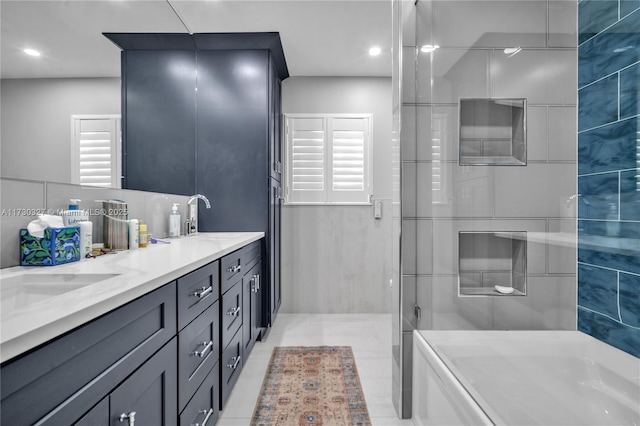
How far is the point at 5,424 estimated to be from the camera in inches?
17.6

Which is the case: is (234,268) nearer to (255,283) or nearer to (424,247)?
(255,283)

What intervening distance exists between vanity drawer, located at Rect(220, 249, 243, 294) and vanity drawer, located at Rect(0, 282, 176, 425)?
634mm

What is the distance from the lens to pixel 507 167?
1119mm

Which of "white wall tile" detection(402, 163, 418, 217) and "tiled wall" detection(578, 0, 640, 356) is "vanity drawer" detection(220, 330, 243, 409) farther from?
"tiled wall" detection(578, 0, 640, 356)

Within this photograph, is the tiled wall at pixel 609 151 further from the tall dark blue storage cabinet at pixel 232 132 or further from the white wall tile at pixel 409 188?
the tall dark blue storage cabinet at pixel 232 132

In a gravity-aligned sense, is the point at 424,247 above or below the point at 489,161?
below

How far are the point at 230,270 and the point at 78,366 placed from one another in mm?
1062

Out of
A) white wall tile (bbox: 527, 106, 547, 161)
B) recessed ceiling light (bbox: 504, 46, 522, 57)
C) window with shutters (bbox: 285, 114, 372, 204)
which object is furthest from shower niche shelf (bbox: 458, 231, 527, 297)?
window with shutters (bbox: 285, 114, 372, 204)

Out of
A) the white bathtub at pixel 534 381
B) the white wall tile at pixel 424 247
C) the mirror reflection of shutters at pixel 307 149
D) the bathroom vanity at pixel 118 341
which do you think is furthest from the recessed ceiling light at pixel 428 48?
the mirror reflection of shutters at pixel 307 149

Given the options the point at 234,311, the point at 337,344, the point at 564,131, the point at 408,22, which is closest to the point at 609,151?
the point at 564,131

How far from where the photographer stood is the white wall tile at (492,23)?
3.51 ft

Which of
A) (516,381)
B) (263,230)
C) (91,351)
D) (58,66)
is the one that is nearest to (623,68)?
(516,381)

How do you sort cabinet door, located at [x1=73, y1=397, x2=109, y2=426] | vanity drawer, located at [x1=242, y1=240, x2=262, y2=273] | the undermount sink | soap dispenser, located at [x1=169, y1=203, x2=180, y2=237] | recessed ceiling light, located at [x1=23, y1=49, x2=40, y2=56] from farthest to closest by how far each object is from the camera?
1. soap dispenser, located at [x1=169, y1=203, x2=180, y2=237]
2. vanity drawer, located at [x1=242, y1=240, x2=262, y2=273]
3. recessed ceiling light, located at [x1=23, y1=49, x2=40, y2=56]
4. the undermount sink
5. cabinet door, located at [x1=73, y1=397, x2=109, y2=426]

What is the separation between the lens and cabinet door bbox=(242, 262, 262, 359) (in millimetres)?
1985
